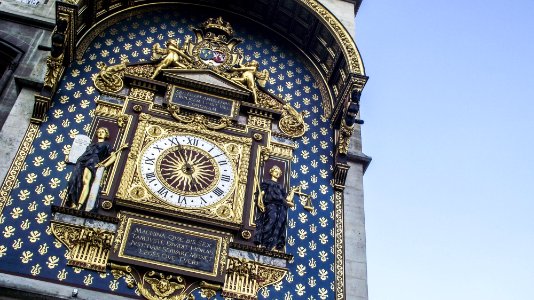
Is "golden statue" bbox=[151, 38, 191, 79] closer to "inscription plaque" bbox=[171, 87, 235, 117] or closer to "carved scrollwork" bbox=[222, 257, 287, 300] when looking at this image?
"inscription plaque" bbox=[171, 87, 235, 117]

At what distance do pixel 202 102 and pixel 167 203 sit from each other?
8.83ft

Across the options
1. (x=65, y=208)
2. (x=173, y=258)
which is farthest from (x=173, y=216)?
(x=65, y=208)

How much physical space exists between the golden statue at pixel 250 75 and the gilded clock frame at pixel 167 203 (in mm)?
1425

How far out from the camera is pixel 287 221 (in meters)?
12.8

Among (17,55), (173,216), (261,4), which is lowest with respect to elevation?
(173,216)

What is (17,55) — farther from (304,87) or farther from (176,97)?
(304,87)

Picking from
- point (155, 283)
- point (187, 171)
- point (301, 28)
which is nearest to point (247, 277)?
point (155, 283)

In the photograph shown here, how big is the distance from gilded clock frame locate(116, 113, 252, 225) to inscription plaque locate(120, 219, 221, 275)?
376 mm

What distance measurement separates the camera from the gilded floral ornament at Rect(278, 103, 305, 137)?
562 inches

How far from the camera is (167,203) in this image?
1217cm

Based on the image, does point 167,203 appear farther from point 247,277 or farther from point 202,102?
point 202,102

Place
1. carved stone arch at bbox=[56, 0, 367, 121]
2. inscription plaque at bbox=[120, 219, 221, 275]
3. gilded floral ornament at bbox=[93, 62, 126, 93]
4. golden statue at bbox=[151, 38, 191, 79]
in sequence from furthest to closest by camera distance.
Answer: golden statue at bbox=[151, 38, 191, 79]
carved stone arch at bbox=[56, 0, 367, 121]
gilded floral ornament at bbox=[93, 62, 126, 93]
inscription plaque at bbox=[120, 219, 221, 275]

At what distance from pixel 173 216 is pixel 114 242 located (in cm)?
112

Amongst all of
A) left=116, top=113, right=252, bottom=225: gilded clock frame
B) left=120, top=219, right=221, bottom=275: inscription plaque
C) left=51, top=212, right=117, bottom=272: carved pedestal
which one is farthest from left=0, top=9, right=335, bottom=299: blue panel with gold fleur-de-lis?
left=116, top=113, right=252, bottom=225: gilded clock frame
